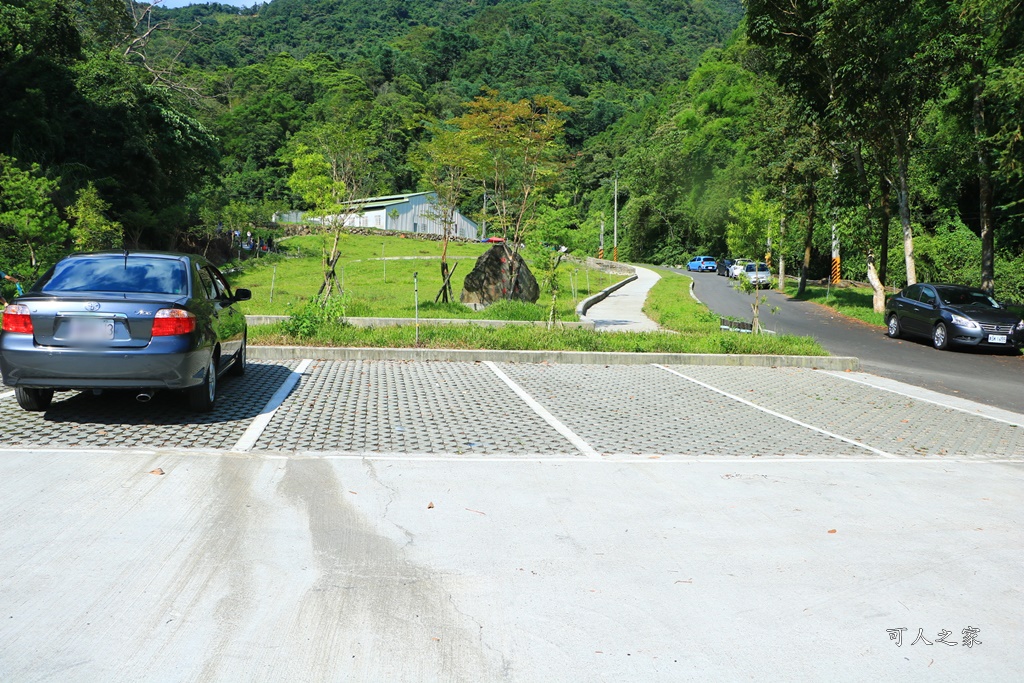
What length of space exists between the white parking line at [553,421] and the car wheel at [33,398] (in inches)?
196

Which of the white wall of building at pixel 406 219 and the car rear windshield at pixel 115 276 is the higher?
the white wall of building at pixel 406 219

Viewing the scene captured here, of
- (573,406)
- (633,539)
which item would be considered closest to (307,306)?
(573,406)

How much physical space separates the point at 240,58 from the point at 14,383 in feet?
452

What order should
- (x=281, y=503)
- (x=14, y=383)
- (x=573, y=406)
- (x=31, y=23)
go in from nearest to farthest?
(x=281, y=503), (x=14, y=383), (x=573, y=406), (x=31, y=23)

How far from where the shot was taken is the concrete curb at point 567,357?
13.0 meters

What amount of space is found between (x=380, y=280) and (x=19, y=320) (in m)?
30.6

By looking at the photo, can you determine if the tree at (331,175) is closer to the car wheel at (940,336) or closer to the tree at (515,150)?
the tree at (515,150)

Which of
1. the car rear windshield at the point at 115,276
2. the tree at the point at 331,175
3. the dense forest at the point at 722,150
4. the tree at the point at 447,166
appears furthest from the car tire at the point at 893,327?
the car rear windshield at the point at 115,276

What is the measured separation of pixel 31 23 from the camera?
32500mm

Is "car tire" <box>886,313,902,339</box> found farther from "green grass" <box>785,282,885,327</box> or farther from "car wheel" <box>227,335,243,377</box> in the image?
"car wheel" <box>227,335,243,377</box>

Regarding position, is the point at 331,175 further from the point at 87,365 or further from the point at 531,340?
the point at 87,365

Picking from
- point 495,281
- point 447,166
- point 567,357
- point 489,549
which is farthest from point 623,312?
point 489,549

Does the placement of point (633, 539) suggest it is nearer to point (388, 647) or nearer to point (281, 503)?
point (388, 647)

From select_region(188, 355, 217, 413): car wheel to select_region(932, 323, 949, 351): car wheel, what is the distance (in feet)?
56.9
